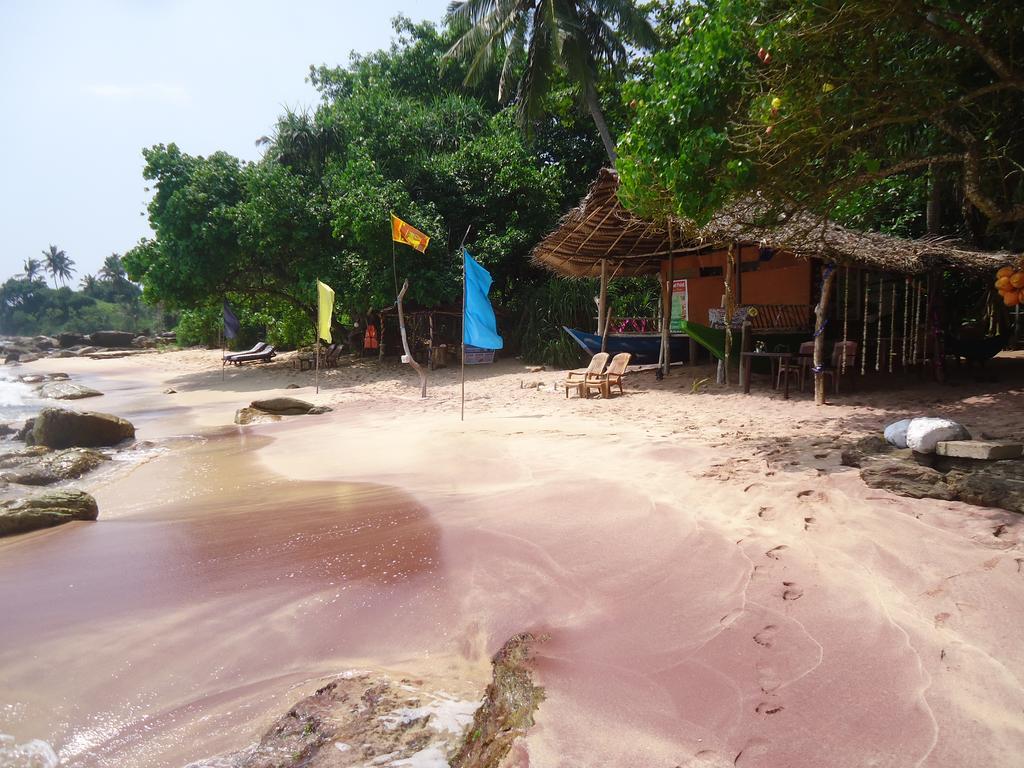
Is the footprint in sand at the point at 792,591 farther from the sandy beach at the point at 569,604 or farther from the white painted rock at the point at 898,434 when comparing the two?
the white painted rock at the point at 898,434

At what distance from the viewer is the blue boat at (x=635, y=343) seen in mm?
13219

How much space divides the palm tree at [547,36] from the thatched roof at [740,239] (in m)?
5.21

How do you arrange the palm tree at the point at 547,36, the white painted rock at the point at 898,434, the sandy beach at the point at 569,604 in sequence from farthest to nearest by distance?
1. the palm tree at the point at 547,36
2. the white painted rock at the point at 898,434
3. the sandy beach at the point at 569,604

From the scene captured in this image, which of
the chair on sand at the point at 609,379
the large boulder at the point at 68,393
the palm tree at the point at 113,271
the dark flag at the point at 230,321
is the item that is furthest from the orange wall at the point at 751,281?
the palm tree at the point at 113,271

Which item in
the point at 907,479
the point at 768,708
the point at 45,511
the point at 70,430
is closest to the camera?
the point at 768,708

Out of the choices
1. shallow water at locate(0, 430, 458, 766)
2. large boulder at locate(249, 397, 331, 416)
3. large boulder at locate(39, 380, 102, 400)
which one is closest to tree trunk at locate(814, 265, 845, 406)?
shallow water at locate(0, 430, 458, 766)

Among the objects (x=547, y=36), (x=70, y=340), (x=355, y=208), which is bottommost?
(x=70, y=340)

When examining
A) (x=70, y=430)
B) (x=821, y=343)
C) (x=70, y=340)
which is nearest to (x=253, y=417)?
(x=70, y=430)

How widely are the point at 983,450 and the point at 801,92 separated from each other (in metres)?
3.44

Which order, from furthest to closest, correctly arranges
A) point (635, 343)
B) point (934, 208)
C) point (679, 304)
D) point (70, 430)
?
point (679, 304) → point (635, 343) → point (934, 208) → point (70, 430)

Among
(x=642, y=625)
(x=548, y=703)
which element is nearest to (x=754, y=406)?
(x=642, y=625)

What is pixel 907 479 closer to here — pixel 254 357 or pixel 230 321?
pixel 230 321

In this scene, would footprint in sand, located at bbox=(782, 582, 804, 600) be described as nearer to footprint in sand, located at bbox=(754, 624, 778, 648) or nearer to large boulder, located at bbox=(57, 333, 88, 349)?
footprint in sand, located at bbox=(754, 624, 778, 648)

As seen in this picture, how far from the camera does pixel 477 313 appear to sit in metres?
9.22
